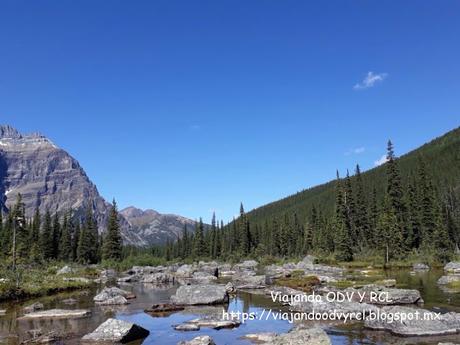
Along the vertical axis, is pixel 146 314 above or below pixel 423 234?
below

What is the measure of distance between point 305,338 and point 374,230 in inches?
Answer: 3548

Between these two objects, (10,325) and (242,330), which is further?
(10,325)

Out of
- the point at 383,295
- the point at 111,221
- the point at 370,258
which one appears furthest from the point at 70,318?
the point at 111,221

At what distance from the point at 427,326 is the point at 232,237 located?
479 feet

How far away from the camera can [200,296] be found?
35469mm

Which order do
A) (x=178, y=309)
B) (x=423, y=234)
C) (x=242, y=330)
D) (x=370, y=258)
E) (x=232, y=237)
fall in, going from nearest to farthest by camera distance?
(x=242, y=330) < (x=178, y=309) < (x=370, y=258) < (x=423, y=234) < (x=232, y=237)

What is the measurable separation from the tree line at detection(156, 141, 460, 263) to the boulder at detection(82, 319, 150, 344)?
2578 inches

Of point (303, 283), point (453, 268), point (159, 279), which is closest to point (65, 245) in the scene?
point (159, 279)

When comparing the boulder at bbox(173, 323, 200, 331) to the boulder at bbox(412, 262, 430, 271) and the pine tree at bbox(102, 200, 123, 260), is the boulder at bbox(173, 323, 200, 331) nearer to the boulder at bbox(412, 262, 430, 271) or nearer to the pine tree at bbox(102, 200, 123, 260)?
the boulder at bbox(412, 262, 430, 271)

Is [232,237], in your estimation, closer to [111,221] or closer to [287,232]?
[287,232]

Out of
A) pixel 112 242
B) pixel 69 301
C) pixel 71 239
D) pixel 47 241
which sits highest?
pixel 71 239

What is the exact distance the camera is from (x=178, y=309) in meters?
33.2

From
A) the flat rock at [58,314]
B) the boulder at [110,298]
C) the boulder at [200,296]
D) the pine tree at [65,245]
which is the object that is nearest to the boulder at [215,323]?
the boulder at [200,296]

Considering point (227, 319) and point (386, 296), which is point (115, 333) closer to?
point (227, 319)
